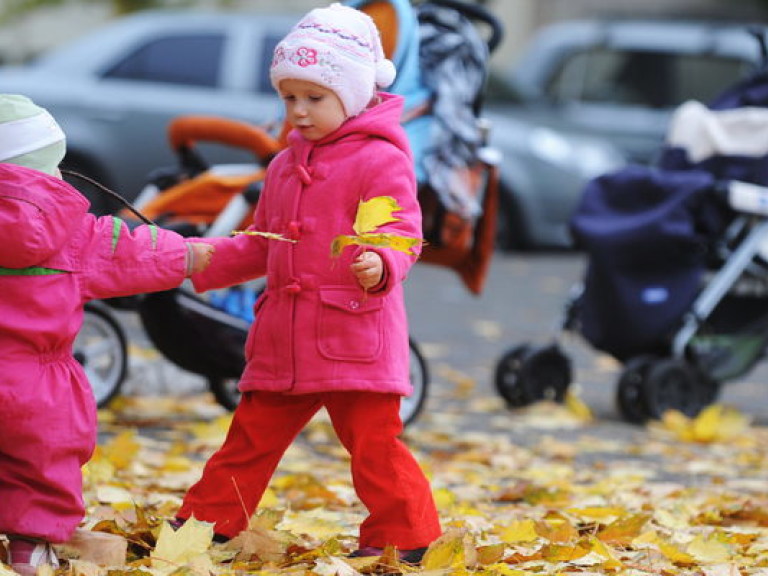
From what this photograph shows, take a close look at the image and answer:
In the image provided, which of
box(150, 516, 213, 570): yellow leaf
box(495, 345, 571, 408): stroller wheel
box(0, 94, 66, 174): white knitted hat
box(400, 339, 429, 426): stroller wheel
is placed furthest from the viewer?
box(495, 345, 571, 408): stroller wheel

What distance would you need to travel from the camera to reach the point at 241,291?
227 inches

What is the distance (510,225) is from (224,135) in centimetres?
739

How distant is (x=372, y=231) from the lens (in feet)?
11.7

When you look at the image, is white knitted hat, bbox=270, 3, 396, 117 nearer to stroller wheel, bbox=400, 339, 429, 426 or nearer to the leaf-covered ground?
the leaf-covered ground

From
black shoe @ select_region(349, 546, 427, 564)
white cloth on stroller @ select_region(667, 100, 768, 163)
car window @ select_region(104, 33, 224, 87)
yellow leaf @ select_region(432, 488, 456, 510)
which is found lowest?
black shoe @ select_region(349, 546, 427, 564)

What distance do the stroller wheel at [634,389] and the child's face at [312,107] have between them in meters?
3.17

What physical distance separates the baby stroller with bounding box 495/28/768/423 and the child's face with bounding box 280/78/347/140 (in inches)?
120

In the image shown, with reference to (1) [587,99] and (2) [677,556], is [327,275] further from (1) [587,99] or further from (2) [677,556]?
(1) [587,99]

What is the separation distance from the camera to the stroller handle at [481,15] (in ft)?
20.9

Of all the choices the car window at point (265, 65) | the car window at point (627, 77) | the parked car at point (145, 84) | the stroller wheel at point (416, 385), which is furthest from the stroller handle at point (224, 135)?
the car window at point (627, 77)

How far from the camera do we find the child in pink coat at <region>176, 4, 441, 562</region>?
3707 millimetres

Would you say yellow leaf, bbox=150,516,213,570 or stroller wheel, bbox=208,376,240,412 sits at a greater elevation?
stroller wheel, bbox=208,376,240,412

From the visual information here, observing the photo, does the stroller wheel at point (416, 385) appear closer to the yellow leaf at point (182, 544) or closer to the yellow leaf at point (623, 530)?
the yellow leaf at point (623, 530)

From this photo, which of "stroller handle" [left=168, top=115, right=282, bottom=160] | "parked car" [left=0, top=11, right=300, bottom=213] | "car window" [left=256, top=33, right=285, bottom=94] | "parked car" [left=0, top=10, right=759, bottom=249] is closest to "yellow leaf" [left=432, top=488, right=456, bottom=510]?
"stroller handle" [left=168, top=115, right=282, bottom=160]
